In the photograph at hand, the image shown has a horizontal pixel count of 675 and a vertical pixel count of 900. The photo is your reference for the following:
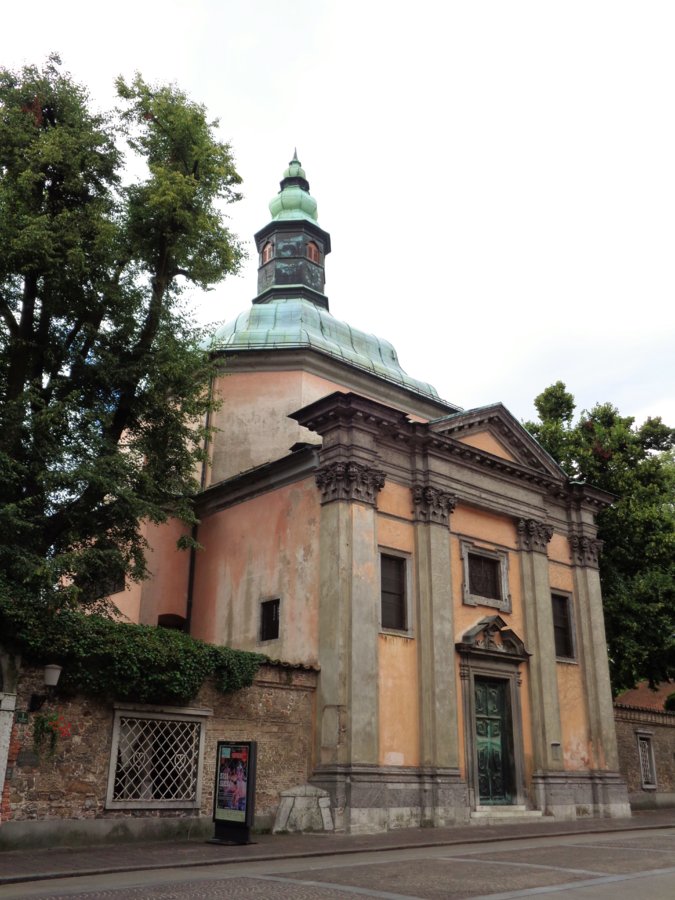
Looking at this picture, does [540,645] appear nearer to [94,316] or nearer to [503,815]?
[503,815]

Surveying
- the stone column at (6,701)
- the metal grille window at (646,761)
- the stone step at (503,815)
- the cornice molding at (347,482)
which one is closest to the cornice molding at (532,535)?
the cornice molding at (347,482)

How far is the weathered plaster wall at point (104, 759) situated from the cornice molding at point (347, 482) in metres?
3.81

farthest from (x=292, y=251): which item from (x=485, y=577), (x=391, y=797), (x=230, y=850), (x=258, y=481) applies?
(x=230, y=850)

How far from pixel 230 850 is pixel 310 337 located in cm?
1562

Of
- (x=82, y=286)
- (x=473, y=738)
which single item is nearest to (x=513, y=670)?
(x=473, y=738)

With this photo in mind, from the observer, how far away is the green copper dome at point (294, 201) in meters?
31.3

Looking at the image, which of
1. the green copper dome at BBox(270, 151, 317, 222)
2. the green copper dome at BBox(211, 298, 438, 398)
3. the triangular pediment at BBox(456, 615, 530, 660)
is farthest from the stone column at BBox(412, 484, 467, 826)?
the green copper dome at BBox(270, 151, 317, 222)

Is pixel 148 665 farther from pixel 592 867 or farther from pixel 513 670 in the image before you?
pixel 513 670

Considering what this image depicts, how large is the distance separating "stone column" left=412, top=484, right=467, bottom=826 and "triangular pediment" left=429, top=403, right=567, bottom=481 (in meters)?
2.12

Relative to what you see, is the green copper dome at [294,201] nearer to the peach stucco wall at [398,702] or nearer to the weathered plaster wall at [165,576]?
the weathered plaster wall at [165,576]

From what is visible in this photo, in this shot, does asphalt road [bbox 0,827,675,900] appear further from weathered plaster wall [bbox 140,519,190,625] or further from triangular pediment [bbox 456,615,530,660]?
weathered plaster wall [bbox 140,519,190,625]

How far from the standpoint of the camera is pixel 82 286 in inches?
645

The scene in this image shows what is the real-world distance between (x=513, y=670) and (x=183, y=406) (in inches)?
414

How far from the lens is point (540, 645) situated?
21.2m
